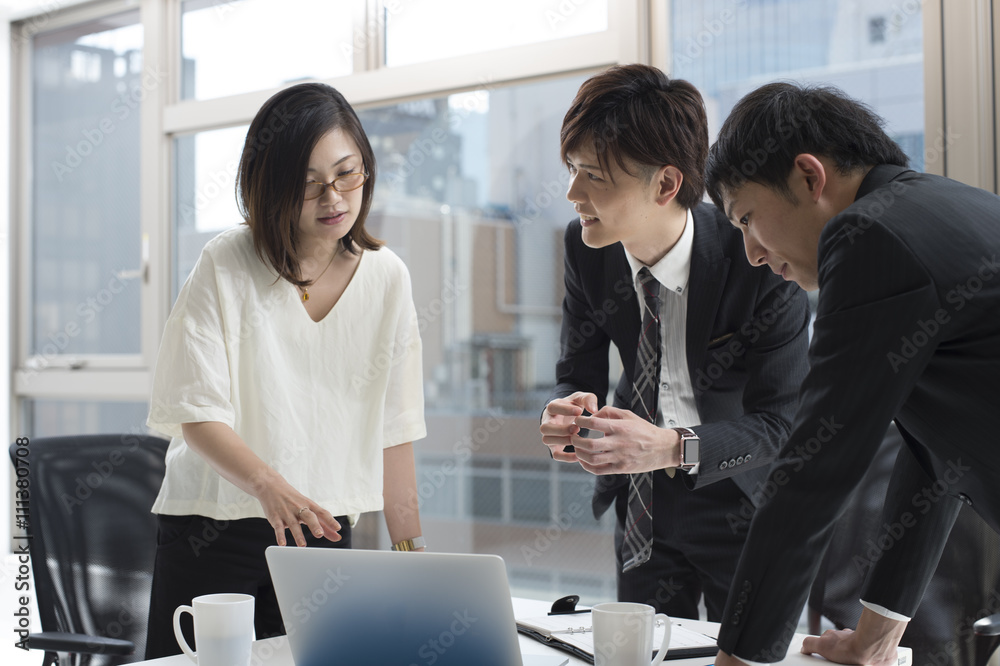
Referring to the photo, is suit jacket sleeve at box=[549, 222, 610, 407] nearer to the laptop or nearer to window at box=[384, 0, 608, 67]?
the laptop

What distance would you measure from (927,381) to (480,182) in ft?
7.14

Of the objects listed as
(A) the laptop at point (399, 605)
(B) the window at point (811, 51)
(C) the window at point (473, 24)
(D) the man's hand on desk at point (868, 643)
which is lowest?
(D) the man's hand on desk at point (868, 643)

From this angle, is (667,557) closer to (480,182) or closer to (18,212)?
(480,182)

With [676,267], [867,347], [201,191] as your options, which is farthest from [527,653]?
[201,191]

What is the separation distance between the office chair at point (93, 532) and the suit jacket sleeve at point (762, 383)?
129 cm

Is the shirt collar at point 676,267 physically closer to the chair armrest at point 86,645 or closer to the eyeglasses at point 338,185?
the eyeglasses at point 338,185

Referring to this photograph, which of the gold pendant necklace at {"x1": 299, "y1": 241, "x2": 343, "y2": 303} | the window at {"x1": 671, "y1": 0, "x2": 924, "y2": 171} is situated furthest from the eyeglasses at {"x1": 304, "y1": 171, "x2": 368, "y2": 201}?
the window at {"x1": 671, "y1": 0, "x2": 924, "y2": 171}

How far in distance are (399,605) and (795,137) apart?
819 mm

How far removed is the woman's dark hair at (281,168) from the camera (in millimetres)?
1728

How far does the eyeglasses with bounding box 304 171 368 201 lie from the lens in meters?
1.76

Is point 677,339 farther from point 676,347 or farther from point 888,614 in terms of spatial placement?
point 888,614

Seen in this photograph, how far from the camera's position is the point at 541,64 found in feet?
9.50

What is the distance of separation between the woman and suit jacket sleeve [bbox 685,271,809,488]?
0.61 metres

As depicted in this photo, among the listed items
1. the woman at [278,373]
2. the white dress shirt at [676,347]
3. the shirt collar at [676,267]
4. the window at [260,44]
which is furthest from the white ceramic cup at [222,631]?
the window at [260,44]
